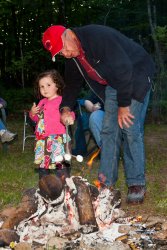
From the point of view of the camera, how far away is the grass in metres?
4.33

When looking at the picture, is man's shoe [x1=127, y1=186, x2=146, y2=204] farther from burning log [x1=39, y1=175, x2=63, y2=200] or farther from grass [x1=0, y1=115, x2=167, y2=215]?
burning log [x1=39, y1=175, x2=63, y2=200]

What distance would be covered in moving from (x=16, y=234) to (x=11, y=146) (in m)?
5.28

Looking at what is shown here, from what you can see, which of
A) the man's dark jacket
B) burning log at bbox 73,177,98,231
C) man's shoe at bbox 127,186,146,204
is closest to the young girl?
the man's dark jacket

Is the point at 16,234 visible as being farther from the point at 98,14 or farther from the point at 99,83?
the point at 98,14

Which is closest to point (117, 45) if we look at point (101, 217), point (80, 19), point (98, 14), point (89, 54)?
point (89, 54)

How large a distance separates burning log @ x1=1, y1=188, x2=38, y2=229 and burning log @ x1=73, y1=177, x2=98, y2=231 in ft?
1.15

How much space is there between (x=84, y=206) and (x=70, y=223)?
166 mm

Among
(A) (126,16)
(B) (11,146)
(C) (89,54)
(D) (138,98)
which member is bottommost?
(B) (11,146)

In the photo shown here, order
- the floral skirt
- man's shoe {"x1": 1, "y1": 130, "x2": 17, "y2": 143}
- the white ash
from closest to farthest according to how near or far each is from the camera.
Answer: the white ash < the floral skirt < man's shoe {"x1": 1, "y1": 130, "x2": 17, "y2": 143}

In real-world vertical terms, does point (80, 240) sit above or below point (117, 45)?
below

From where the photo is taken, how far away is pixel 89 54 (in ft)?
12.4

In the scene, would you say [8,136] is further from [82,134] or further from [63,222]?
[63,222]

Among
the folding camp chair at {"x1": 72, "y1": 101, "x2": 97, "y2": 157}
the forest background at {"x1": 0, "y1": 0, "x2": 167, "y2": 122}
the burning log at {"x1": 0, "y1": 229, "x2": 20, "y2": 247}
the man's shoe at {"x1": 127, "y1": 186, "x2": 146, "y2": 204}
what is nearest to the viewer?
the burning log at {"x1": 0, "y1": 229, "x2": 20, "y2": 247}

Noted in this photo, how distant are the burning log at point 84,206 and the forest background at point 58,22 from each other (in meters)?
7.89
